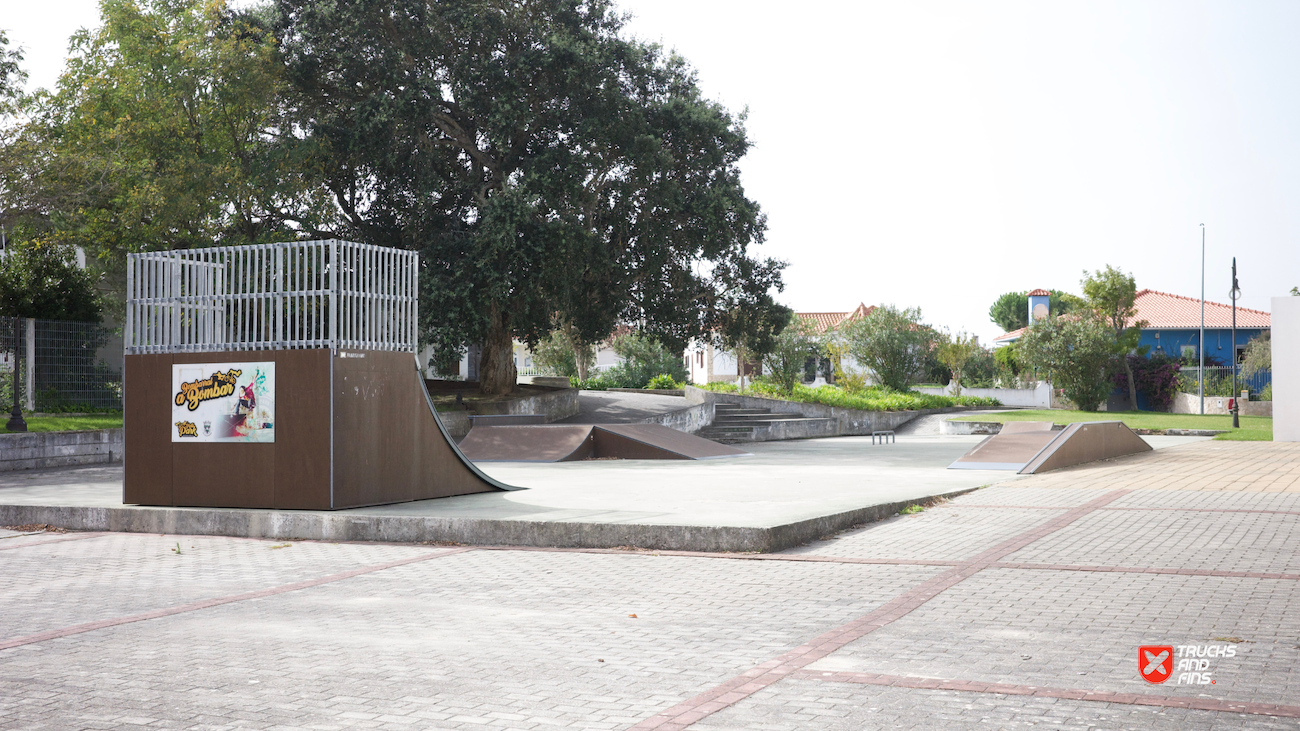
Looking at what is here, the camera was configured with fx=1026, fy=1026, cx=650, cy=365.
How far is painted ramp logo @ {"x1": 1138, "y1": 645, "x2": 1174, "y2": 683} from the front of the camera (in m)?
4.66

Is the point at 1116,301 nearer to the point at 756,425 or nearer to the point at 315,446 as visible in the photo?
the point at 756,425

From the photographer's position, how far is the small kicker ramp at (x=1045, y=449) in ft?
53.4

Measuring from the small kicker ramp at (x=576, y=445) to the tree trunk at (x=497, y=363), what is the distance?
816 cm

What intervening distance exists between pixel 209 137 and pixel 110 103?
2072 mm

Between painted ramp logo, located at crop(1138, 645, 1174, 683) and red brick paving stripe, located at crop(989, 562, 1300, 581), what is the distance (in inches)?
93.9

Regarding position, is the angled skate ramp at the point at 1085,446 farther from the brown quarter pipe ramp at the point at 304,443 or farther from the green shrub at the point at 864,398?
the green shrub at the point at 864,398

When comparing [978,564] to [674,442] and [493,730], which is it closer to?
[493,730]

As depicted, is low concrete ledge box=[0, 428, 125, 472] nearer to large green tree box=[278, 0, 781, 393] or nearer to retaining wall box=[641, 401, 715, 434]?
large green tree box=[278, 0, 781, 393]

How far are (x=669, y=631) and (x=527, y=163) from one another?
2009 centimetres

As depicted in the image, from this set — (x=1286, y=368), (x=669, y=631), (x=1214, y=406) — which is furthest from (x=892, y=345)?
(x=669, y=631)

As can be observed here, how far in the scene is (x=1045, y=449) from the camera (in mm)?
16641

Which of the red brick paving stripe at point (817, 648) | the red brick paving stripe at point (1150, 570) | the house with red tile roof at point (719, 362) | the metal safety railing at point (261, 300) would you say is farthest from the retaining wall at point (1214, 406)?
the metal safety railing at point (261, 300)

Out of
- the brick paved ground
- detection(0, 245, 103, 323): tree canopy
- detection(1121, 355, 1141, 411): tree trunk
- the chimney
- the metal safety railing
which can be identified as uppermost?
the chimney
